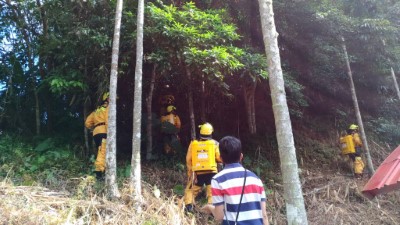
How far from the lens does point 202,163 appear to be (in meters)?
7.27

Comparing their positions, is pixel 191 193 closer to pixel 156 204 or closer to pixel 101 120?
pixel 156 204

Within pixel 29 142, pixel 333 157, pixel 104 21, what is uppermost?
pixel 104 21

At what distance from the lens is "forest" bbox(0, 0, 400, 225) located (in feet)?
21.2

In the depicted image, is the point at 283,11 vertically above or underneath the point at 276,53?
above

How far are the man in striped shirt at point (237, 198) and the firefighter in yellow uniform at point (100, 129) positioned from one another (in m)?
5.19

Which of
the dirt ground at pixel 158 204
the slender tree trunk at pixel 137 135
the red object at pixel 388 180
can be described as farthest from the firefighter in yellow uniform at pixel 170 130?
the red object at pixel 388 180

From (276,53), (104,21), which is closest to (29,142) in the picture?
(104,21)

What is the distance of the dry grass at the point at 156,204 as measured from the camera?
5.59 m

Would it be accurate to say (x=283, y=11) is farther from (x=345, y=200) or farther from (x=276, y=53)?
(x=276, y=53)

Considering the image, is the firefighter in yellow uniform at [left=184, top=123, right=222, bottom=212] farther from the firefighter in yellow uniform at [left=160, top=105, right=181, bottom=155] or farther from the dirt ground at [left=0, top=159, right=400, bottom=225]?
A: the firefighter in yellow uniform at [left=160, top=105, right=181, bottom=155]

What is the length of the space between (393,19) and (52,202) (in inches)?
475

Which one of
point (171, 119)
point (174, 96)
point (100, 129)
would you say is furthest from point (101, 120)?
point (174, 96)

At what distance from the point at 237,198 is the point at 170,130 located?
23.4 ft

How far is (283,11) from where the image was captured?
39.5 ft
